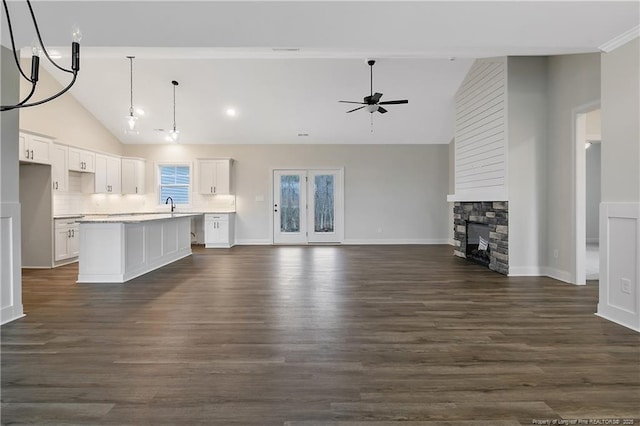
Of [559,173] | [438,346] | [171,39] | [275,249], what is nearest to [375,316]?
[438,346]

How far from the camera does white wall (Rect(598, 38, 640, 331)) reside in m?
3.03

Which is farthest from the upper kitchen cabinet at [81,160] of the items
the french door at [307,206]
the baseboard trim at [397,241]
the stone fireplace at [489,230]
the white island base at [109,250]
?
the stone fireplace at [489,230]

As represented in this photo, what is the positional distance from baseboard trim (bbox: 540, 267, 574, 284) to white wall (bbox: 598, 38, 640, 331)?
157 cm

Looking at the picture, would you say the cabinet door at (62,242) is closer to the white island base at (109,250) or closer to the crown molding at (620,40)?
the white island base at (109,250)

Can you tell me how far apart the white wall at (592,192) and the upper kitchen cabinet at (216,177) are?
9.87m

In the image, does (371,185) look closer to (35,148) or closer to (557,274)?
(557,274)

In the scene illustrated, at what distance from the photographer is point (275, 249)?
28.5 feet

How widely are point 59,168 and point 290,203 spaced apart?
5.18 m

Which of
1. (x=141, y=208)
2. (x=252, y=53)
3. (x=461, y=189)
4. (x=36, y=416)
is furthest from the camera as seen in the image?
(x=141, y=208)

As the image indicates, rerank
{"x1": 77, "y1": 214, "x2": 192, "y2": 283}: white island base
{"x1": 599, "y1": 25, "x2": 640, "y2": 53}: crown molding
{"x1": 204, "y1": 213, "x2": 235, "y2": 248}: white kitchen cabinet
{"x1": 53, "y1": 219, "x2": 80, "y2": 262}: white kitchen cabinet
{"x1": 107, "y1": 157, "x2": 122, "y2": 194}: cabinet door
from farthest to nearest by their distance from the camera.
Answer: {"x1": 204, "y1": 213, "x2": 235, "y2": 248}: white kitchen cabinet < {"x1": 107, "y1": 157, "x2": 122, "y2": 194}: cabinet door < {"x1": 53, "y1": 219, "x2": 80, "y2": 262}: white kitchen cabinet < {"x1": 77, "y1": 214, "x2": 192, "y2": 283}: white island base < {"x1": 599, "y1": 25, "x2": 640, "y2": 53}: crown molding

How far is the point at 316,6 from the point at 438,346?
8.70 feet

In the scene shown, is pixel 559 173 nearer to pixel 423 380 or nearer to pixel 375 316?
pixel 375 316

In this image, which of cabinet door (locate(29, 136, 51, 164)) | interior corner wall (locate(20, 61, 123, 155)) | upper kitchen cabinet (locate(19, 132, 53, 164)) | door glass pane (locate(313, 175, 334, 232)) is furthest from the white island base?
door glass pane (locate(313, 175, 334, 232))

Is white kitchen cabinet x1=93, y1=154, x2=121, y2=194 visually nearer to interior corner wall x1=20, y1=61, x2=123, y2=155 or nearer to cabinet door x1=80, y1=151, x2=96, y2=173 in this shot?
cabinet door x1=80, y1=151, x2=96, y2=173
